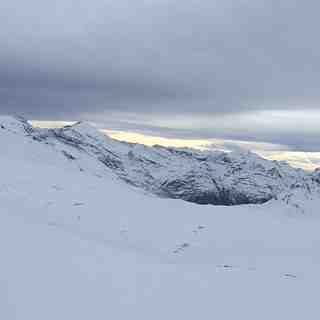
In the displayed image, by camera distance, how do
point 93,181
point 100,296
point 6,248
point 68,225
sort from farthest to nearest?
point 93,181, point 68,225, point 6,248, point 100,296

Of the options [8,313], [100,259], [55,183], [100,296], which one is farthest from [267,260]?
[55,183]

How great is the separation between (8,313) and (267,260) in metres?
17.1

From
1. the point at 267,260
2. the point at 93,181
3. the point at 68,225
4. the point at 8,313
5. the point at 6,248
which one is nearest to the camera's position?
the point at 8,313

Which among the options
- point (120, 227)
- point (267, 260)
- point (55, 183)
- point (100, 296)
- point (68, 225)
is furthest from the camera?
point (55, 183)

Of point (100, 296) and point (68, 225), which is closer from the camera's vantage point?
point (100, 296)

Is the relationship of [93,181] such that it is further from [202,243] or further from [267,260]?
[267,260]

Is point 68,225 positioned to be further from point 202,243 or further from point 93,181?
point 93,181

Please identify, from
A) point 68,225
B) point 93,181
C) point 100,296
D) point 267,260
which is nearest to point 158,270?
point 100,296

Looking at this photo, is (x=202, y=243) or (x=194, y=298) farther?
(x=202, y=243)

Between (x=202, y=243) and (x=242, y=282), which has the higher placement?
(x=242, y=282)

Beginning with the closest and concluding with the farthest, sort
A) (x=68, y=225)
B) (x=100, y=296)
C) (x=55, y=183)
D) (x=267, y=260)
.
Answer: (x=100, y=296), (x=267, y=260), (x=68, y=225), (x=55, y=183)

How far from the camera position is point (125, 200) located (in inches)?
1697

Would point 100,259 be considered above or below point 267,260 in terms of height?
above

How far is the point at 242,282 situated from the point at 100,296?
220 inches
